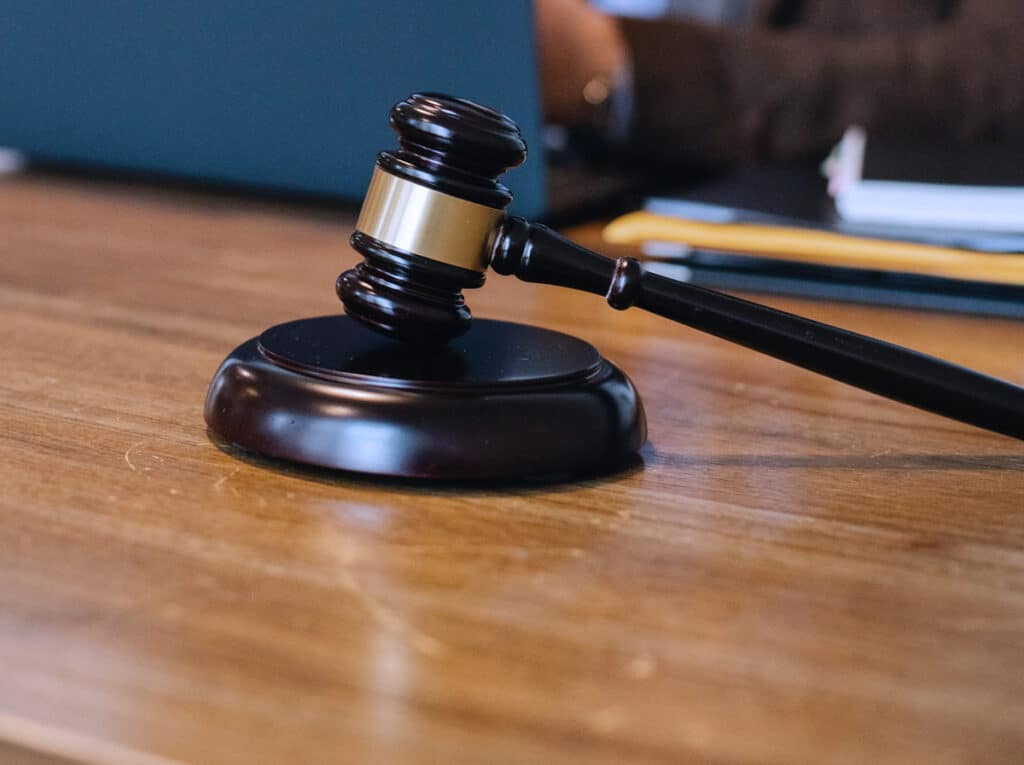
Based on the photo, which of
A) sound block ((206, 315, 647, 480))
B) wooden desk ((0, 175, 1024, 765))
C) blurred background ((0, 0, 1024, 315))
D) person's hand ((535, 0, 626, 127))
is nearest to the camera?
wooden desk ((0, 175, 1024, 765))

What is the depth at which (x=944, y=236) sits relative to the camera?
1052mm

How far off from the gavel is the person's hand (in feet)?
3.64

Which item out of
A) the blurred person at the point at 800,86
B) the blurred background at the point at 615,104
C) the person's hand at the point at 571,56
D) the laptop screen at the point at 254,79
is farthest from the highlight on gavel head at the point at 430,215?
the blurred person at the point at 800,86

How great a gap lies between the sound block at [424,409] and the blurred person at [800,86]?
1.26m

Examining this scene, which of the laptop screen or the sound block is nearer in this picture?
the sound block

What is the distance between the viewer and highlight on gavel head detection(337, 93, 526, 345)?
58 centimetres

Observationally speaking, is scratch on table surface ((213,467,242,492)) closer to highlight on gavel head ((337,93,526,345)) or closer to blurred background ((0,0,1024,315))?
highlight on gavel head ((337,93,526,345))

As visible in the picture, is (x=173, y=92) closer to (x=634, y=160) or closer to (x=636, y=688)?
(x=634, y=160)

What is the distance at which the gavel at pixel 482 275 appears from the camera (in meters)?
0.57

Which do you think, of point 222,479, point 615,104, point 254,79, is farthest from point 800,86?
point 222,479

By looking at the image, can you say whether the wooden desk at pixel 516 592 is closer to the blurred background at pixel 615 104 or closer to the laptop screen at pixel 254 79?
the blurred background at pixel 615 104

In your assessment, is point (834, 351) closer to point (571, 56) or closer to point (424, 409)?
point (424, 409)

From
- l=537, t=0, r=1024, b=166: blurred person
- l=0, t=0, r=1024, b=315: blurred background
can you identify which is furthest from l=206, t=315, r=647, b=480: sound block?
l=537, t=0, r=1024, b=166: blurred person

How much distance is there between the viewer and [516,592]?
0.46 m
